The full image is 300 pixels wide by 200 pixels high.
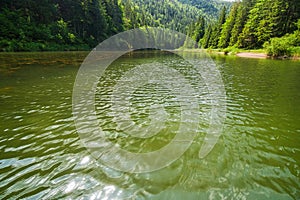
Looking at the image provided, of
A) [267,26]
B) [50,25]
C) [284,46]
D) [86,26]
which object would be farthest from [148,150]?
[86,26]

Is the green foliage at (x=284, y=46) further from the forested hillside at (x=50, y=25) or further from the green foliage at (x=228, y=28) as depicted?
the forested hillside at (x=50, y=25)

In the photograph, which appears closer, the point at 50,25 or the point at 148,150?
the point at 148,150

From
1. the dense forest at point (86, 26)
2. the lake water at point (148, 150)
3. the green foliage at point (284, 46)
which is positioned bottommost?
the lake water at point (148, 150)

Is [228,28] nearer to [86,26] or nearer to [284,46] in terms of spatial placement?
[284,46]

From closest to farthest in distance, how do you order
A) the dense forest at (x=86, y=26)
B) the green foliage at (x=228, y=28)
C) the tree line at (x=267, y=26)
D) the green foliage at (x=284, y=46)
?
1. the green foliage at (x=284, y=46)
2. the dense forest at (x=86, y=26)
3. the tree line at (x=267, y=26)
4. the green foliage at (x=228, y=28)

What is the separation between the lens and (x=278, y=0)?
55.2 meters

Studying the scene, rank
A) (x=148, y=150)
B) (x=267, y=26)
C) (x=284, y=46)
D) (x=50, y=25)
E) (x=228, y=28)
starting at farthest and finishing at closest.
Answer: (x=228, y=28) < (x=267, y=26) < (x=50, y=25) < (x=284, y=46) < (x=148, y=150)

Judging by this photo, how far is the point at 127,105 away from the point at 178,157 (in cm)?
472

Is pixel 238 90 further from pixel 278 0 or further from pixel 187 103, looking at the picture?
pixel 278 0

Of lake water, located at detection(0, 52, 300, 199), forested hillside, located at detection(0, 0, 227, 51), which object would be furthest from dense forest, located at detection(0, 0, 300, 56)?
lake water, located at detection(0, 52, 300, 199)

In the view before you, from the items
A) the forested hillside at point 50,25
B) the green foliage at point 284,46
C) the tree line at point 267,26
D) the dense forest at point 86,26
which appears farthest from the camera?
the tree line at point 267,26

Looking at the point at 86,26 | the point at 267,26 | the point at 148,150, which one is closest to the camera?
the point at 148,150

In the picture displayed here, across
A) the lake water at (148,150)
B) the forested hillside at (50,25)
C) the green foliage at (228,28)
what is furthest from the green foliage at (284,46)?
the forested hillside at (50,25)

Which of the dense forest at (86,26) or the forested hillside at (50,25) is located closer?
the forested hillside at (50,25)
